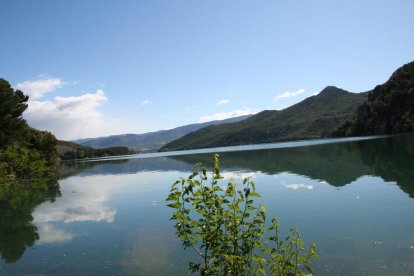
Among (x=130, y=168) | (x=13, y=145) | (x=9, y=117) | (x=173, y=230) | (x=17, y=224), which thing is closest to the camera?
A: (x=173, y=230)

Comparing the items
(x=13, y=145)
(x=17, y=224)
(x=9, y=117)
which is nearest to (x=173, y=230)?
(x=17, y=224)

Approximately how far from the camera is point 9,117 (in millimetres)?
73688

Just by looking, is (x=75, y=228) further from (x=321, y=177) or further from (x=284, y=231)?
(x=321, y=177)

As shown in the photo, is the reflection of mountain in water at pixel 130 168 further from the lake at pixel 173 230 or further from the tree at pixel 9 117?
the lake at pixel 173 230

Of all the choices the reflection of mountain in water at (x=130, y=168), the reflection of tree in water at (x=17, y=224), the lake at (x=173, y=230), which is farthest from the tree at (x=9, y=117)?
the lake at (x=173, y=230)

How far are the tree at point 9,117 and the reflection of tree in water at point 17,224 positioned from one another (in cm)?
3018

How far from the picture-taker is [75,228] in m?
25.2

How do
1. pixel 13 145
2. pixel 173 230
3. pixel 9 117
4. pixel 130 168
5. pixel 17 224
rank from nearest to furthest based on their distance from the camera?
pixel 173 230 → pixel 17 224 → pixel 9 117 → pixel 13 145 → pixel 130 168

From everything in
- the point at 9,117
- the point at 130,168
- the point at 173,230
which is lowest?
the point at 173,230

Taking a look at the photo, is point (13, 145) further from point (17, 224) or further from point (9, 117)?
point (17, 224)

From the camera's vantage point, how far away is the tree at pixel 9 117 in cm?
7150

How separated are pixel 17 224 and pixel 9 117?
177 ft

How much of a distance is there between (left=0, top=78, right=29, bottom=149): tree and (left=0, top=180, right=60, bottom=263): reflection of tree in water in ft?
99.0

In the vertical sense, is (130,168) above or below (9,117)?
below
